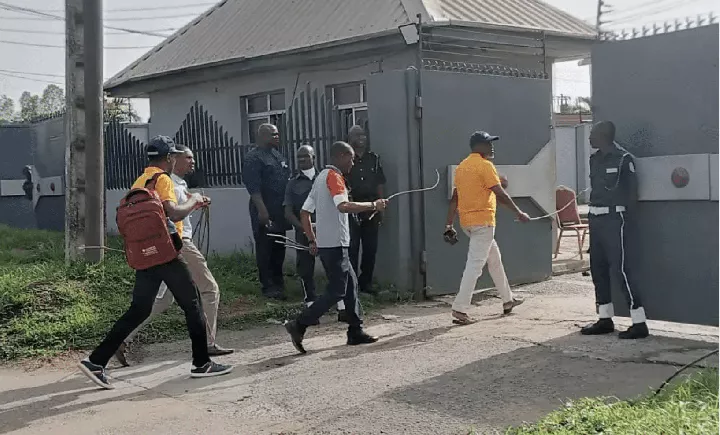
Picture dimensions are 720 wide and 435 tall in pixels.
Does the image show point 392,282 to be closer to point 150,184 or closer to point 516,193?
point 516,193

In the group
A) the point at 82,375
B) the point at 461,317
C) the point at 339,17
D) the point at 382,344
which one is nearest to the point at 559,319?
the point at 461,317

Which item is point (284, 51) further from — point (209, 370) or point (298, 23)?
point (209, 370)

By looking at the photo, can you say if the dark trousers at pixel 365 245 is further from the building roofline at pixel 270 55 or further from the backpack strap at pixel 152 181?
the building roofline at pixel 270 55

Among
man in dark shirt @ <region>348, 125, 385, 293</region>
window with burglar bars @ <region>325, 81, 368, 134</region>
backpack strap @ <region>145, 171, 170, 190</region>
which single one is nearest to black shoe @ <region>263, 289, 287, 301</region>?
man in dark shirt @ <region>348, 125, 385, 293</region>

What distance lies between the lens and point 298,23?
14000 mm

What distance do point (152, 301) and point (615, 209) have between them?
3685mm

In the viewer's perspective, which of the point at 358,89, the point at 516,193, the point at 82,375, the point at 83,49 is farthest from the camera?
the point at 358,89

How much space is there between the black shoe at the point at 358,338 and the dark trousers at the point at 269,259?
6.60 ft

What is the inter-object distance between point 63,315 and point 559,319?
4629 mm

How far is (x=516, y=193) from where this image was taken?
9930 millimetres

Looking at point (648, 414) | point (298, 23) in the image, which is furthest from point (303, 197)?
point (298, 23)

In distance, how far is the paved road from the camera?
5.16 meters

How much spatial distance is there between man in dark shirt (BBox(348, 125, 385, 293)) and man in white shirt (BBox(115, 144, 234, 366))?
7.53ft

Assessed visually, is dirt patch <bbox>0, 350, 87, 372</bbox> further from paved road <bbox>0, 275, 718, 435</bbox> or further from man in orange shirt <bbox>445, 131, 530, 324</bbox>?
man in orange shirt <bbox>445, 131, 530, 324</bbox>
